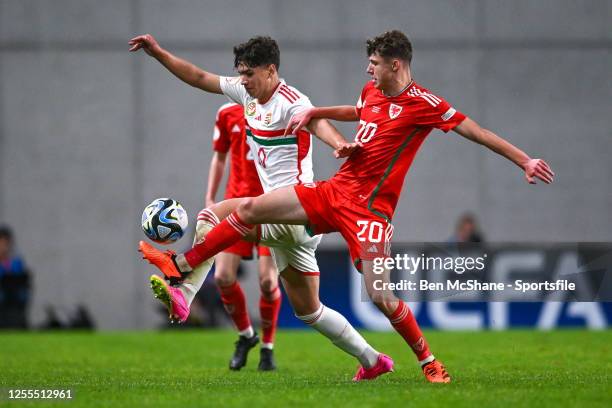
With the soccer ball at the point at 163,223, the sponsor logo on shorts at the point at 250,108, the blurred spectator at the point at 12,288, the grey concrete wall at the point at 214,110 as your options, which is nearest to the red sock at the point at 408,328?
the soccer ball at the point at 163,223

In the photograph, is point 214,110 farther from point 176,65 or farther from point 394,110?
point 394,110

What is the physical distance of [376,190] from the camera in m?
6.82

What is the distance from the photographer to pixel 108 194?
736 inches

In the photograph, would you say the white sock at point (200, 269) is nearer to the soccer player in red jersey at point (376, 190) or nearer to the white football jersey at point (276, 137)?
the soccer player in red jersey at point (376, 190)

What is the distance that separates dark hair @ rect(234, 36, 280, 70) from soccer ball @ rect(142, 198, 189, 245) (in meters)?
1.14

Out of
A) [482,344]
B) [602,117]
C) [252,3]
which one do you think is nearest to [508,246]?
[482,344]

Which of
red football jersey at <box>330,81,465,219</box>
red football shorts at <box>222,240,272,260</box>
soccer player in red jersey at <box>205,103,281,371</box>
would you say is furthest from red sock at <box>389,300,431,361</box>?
red football shorts at <box>222,240,272,260</box>

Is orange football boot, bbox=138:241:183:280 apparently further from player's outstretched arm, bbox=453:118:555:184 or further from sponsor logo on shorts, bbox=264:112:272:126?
player's outstretched arm, bbox=453:118:555:184

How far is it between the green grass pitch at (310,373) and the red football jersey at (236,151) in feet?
4.89

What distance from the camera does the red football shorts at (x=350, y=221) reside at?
6699 mm

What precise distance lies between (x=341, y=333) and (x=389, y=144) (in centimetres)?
138

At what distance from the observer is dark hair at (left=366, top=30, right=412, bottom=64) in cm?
693

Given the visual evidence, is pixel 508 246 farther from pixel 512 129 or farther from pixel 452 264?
pixel 452 264

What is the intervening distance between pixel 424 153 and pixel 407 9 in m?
2.54
